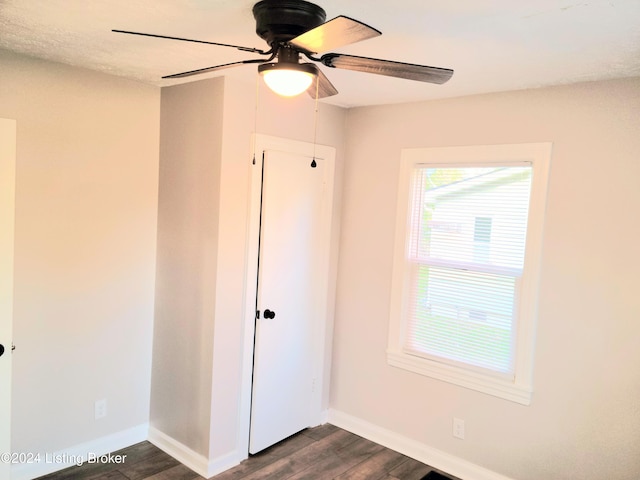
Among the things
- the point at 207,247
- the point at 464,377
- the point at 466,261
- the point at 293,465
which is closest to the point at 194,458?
the point at 293,465

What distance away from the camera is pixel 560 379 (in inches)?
108

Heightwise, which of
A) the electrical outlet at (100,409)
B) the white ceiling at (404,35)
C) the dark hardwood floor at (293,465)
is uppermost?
the white ceiling at (404,35)

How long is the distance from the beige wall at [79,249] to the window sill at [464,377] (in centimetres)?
180

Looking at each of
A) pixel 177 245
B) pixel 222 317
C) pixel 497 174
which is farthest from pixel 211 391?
pixel 497 174

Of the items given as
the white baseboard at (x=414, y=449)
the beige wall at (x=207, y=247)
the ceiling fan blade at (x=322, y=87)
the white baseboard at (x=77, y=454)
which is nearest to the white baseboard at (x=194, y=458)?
the beige wall at (x=207, y=247)

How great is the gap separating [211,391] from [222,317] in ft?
1.53

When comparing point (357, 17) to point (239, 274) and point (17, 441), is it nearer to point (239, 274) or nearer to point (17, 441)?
point (239, 274)

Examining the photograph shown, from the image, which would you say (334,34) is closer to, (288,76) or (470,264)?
(288,76)

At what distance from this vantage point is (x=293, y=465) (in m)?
3.19

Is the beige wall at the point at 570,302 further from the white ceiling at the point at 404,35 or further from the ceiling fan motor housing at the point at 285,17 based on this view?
the ceiling fan motor housing at the point at 285,17

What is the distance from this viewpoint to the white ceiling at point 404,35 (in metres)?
1.73

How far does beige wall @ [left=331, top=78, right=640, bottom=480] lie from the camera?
8.38 ft

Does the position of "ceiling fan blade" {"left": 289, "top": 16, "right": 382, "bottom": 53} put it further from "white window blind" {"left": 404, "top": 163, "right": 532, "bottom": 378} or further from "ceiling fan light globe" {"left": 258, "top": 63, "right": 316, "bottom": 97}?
"white window blind" {"left": 404, "top": 163, "right": 532, "bottom": 378}

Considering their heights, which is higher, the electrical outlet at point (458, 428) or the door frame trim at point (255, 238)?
the door frame trim at point (255, 238)
